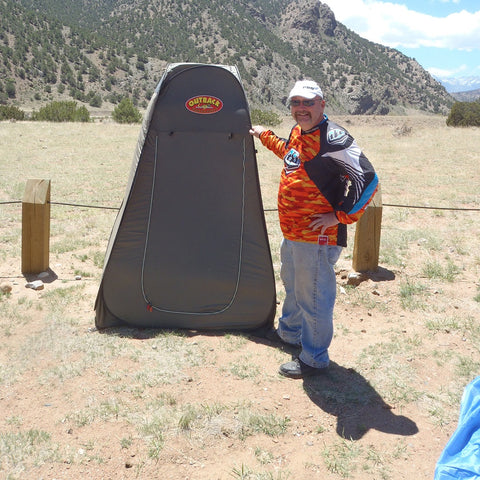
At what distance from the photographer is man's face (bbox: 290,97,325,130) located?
3250 mm

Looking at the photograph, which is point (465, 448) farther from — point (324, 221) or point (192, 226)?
point (192, 226)

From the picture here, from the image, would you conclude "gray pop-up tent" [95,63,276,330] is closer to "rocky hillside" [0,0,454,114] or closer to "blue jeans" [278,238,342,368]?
"blue jeans" [278,238,342,368]

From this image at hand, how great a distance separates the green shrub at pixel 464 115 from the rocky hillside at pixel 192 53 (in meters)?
35.8

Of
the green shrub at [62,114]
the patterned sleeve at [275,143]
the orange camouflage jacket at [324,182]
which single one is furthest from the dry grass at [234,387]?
the green shrub at [62,114]

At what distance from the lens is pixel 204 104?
13.4 feet

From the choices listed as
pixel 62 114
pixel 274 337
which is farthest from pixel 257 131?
pixel 62 114

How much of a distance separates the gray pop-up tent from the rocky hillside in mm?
48562

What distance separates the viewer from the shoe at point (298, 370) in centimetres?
374

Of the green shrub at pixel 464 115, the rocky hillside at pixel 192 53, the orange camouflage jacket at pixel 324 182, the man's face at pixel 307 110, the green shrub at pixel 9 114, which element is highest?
the rocky hillside at pixel 192 53

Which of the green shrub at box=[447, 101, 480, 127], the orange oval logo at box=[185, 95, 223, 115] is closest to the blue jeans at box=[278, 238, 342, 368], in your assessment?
the orange oval logo at box=[185, 95, 223, 115]

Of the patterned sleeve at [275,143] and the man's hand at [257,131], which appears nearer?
the patterned sleeve at [275,143]

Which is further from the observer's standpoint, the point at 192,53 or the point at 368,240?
the point at 192,53

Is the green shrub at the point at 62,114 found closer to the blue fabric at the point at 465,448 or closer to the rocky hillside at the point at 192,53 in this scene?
the rocky hillside at the point at 192,53

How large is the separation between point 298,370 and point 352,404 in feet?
1.44
